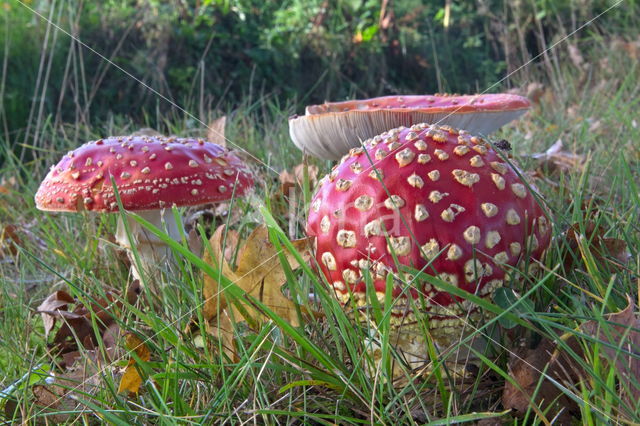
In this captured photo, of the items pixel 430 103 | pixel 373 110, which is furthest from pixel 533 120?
pixel 373 110

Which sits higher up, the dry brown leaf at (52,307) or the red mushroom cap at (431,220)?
the red mushroom cap at (431,220)

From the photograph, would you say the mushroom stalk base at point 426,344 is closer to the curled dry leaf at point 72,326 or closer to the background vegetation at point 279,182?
the background vegetation at point 279,182

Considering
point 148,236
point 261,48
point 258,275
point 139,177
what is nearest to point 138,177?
point 139,177

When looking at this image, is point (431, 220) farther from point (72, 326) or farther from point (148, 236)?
point (148, 236)

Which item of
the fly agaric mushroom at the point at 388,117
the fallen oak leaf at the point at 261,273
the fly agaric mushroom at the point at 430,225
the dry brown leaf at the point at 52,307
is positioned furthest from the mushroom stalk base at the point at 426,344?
the dry brown leaf at the point at 52,307

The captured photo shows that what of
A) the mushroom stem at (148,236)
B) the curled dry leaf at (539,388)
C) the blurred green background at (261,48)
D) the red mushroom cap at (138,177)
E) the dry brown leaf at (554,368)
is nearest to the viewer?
the dry brown leaf at (554,368)

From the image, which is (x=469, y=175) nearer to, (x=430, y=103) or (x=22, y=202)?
(x=430, y=103)

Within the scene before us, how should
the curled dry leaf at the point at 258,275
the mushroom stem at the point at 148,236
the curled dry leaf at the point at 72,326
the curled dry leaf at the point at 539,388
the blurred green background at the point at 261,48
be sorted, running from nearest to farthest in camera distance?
1. the curled dry leaf at the point at 539,388
2. the curled dry leaf at the point at 258,275
3. the curled dry leaf at the point at 72,326
4. the mushroom stem at the point at 148,236
5. the blurred green background at the point at 261,48
